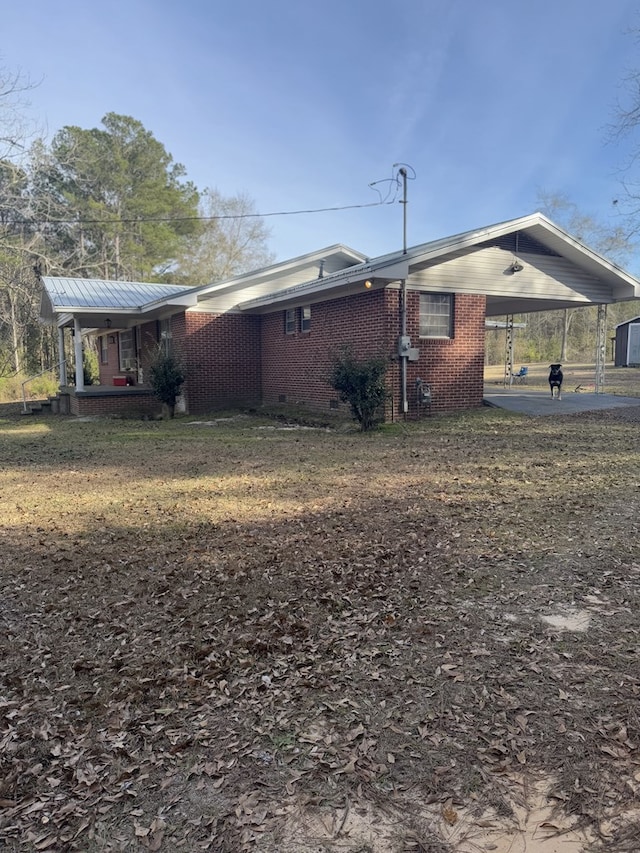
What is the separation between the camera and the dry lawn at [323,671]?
2043 millimetres

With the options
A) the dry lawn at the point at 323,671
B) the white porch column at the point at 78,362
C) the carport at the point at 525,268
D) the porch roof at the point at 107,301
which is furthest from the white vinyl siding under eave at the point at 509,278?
the white porch column at the point at 78,362

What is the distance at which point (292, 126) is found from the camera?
2234cm

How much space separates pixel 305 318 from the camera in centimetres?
1448

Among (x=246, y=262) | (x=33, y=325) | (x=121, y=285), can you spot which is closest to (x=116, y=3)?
(x=121, y=285)

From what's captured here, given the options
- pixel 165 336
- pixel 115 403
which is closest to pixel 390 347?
pixel 165 336

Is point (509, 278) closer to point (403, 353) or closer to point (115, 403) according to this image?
point (403, 353)

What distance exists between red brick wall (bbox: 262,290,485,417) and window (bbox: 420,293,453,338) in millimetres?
147

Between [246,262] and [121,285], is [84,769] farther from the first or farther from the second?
[246,262]

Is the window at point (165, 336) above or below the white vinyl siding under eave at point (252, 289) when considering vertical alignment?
below

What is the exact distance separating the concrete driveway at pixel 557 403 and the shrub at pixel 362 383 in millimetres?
3902

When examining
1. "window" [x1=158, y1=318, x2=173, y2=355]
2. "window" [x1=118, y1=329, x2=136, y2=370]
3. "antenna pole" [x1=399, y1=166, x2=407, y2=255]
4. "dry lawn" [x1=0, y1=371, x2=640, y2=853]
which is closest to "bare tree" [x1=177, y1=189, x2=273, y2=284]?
"window" [x1=118, y1=329, x2=136, y2=370]

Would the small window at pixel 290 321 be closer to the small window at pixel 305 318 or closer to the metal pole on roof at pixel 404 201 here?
the small window at pixel 305 318

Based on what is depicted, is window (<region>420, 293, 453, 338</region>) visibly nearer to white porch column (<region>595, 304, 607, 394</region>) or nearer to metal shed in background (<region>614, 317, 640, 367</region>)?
white porch column (<region>595, 304, 607, 394</region>)

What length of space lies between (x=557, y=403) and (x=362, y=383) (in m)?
6.13
